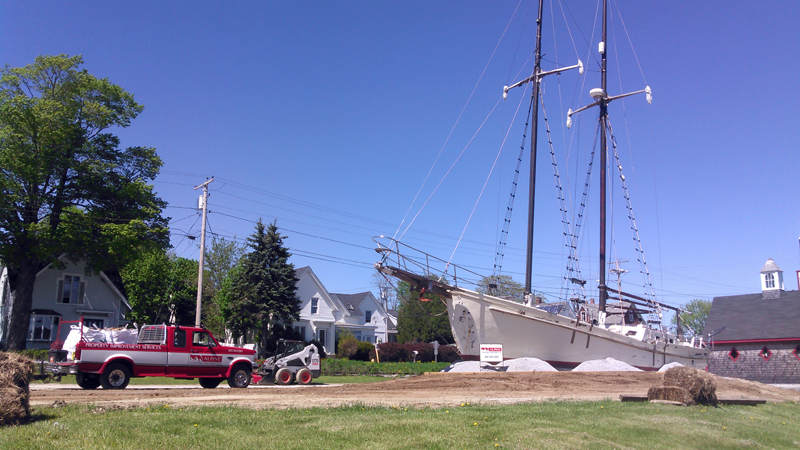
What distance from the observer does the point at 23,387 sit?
366 inches

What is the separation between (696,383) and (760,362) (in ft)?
81.6

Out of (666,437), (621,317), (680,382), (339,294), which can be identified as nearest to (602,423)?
(666,437)

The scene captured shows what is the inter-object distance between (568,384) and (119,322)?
31.6 meters

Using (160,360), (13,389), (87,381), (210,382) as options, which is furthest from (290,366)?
(13,389)

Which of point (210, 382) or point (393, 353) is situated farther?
point (393, 353)

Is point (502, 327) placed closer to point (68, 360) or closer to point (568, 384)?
point (568, 384)

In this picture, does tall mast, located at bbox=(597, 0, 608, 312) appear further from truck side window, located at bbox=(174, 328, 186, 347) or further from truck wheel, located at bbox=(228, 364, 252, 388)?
truck side window, located at bbox=(174, 328, 186, 347)

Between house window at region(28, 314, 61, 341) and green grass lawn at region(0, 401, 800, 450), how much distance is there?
1121 inches

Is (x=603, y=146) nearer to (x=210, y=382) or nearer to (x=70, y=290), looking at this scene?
(x=210, y=382)

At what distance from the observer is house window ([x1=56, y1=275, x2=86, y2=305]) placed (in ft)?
120

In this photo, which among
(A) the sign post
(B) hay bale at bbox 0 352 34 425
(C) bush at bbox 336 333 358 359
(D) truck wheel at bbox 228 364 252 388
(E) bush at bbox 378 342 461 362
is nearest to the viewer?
(B) hay bale at bbox 0 352 34 425

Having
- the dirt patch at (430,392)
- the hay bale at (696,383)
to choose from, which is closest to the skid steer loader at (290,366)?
the dirt patch at (430,392)

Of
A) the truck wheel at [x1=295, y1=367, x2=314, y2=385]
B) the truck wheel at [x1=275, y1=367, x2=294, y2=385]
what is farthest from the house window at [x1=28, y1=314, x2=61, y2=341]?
the truck wheel at [x1=295, y1=367, x2=314, y2=385]

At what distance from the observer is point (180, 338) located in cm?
1809
